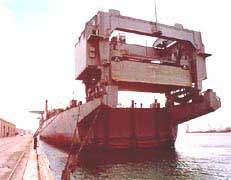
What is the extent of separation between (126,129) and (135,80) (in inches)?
224

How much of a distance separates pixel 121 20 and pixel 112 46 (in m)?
1.98

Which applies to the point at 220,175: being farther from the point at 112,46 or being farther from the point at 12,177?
the point at 112,46

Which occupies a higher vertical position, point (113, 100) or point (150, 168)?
point (113, 100)

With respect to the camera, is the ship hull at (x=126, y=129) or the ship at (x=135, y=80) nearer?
the ship at (x=135, y=80)

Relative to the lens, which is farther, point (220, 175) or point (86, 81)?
point (86, 81)

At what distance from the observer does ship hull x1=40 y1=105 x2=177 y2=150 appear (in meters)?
22.2

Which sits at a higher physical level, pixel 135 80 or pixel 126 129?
pixel 135 80

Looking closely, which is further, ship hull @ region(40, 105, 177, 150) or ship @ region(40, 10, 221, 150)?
ship hull @ region(40, 105, 177, 150)

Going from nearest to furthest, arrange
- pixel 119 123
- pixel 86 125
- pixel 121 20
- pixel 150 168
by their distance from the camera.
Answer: pixel 150 168
pixel 121 20
pixel 86 125
pixel 119 123

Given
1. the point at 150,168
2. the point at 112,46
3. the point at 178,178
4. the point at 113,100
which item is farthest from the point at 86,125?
the point at 178,178

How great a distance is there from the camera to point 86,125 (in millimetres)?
21641

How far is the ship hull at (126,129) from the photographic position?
22.2 meters

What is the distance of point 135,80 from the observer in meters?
19.5

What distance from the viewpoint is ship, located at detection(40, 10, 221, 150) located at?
1934cm
